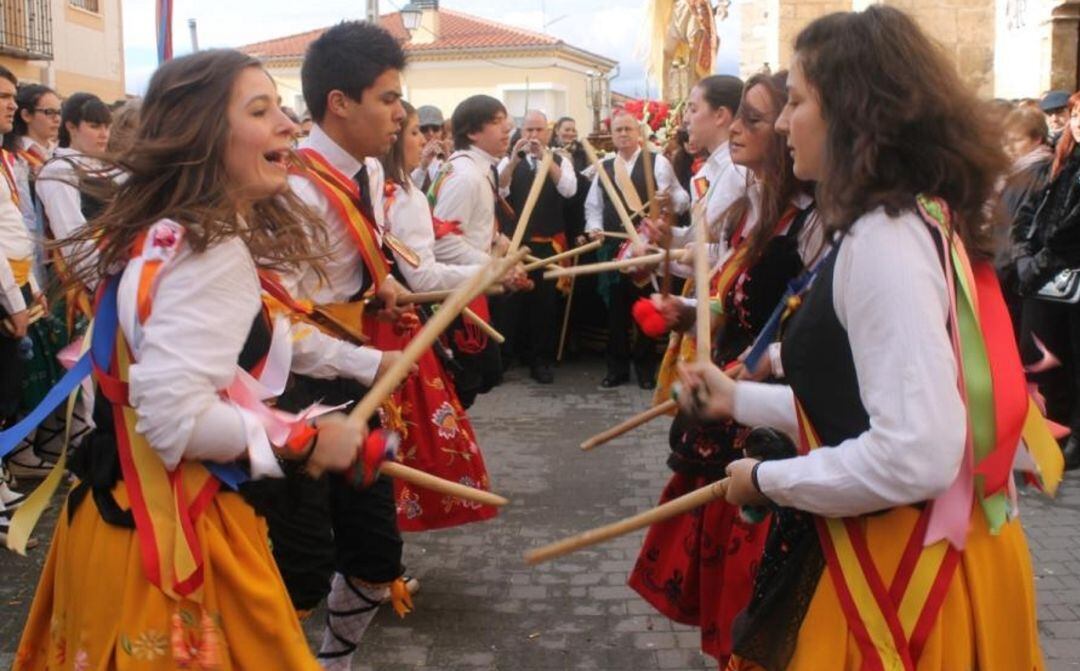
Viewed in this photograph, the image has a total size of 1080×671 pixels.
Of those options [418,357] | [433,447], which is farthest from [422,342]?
[433,447]

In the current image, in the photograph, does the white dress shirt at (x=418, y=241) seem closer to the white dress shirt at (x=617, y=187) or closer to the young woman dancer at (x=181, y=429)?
the young woman dancer at (x=181, y=429)

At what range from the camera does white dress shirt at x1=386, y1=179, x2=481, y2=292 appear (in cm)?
416

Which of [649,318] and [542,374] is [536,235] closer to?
[542,374]

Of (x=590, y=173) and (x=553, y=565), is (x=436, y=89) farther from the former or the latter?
(x=553, y=565)

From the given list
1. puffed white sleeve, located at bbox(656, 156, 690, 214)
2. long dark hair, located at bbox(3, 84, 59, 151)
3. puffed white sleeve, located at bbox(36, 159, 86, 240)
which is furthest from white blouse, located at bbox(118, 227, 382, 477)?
puffed white sleeve, located at bbox(656, 156, 690, 214)

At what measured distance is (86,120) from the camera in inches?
261

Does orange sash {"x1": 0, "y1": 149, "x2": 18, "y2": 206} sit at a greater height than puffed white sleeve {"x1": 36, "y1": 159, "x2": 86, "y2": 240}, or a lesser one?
greater

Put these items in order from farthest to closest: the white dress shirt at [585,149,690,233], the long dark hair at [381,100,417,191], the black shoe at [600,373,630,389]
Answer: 1. the black shoe at [600,373,630,389]
2. the white dress shirt at [585,149,690,233]
3. the long dark hair at [381,100,417,191]

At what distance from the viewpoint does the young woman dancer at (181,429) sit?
212cm

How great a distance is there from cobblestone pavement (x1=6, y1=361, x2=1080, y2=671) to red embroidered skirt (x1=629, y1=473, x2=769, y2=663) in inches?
17.8

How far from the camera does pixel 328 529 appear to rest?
10.8 feet

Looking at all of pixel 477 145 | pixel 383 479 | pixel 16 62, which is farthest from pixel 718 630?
pixel 16 62

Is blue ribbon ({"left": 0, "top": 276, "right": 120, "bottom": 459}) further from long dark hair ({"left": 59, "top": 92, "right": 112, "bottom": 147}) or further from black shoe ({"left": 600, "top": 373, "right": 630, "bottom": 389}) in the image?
black shoe ({"left": 600, "top": 373, "right": 630, "bottom": 389})

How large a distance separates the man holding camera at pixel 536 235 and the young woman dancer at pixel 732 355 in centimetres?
578
